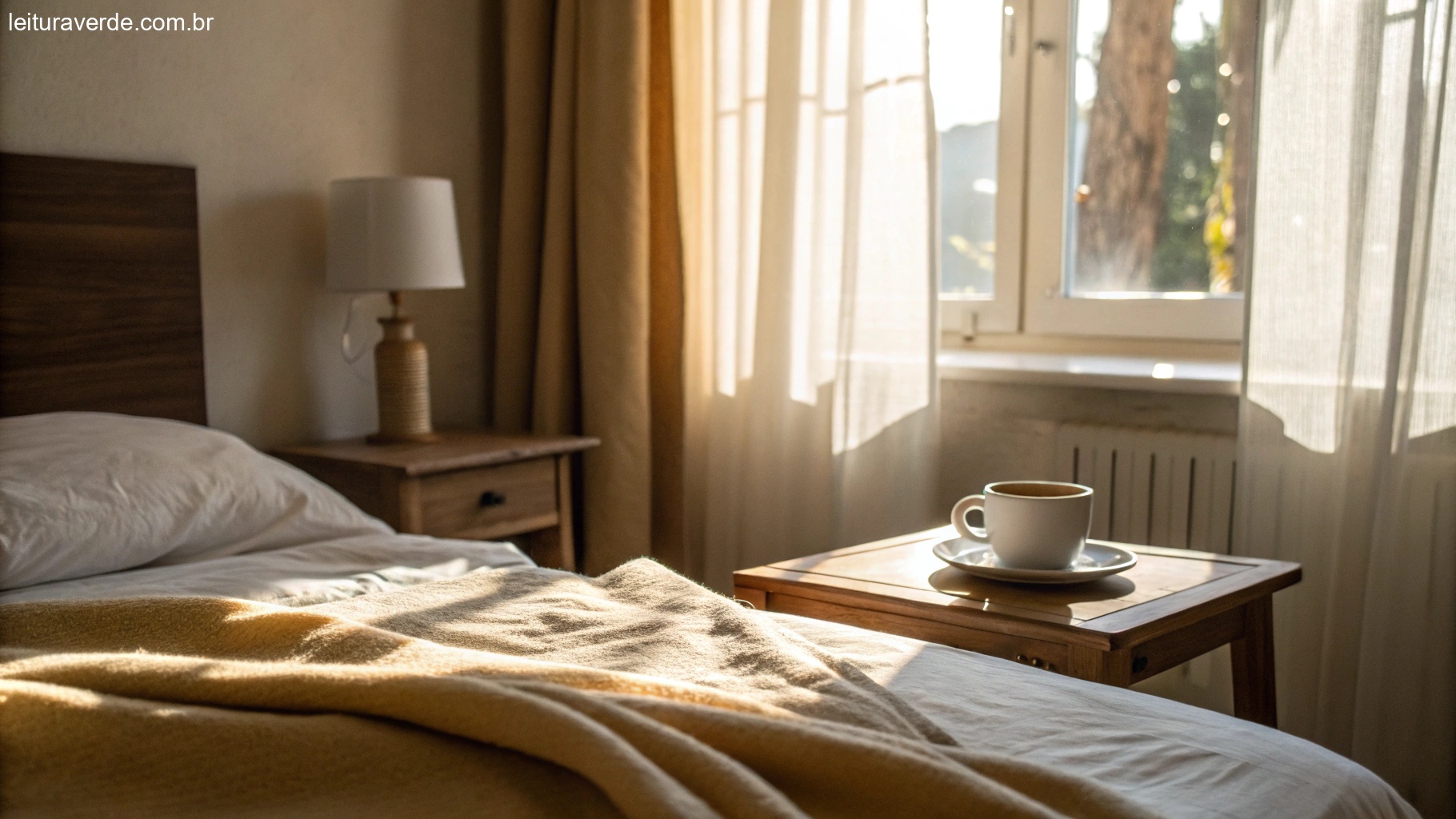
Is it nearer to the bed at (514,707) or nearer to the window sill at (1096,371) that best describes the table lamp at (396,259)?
the bed at (514,707)

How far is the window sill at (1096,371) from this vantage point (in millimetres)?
2184

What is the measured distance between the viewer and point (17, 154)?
2.12 metres

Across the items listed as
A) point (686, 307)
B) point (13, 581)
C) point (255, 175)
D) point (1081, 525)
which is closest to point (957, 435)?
point (686, 307)

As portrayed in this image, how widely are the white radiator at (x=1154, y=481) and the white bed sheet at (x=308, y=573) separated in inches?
43.1

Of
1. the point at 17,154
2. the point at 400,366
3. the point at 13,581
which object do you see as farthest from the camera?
the point at 400,366

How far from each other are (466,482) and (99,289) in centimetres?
74

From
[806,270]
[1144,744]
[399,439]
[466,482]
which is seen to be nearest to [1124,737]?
[1144,744]

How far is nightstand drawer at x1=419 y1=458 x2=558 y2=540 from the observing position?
2344 mm

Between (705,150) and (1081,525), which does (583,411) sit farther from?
(1081,525)

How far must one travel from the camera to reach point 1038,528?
1.42 m

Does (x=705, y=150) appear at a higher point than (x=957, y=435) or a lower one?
higher

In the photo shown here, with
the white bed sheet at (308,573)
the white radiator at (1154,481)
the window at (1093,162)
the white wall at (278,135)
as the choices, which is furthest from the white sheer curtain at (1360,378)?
the white wall at (278,135)

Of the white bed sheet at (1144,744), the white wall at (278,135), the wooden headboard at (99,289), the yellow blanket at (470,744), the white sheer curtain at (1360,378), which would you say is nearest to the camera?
the yellow blanket at (470,744)

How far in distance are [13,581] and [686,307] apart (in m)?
1.59
